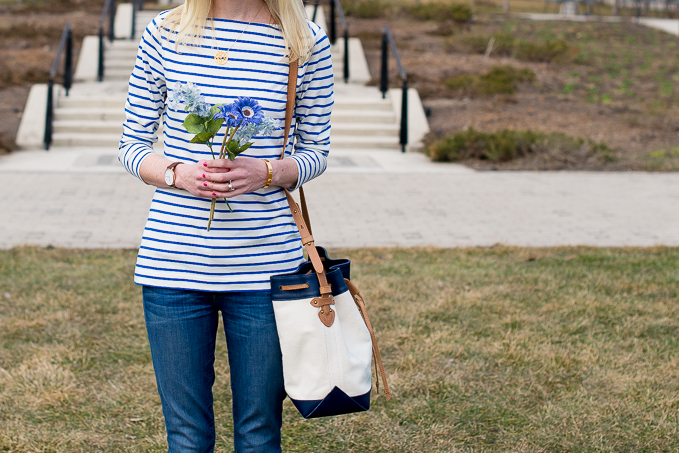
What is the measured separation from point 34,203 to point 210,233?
21.5 feet

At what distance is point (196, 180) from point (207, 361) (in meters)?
0.53

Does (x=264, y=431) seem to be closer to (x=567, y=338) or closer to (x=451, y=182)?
(x=567, y=338)

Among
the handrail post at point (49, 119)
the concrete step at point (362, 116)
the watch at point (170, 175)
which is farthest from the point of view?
the concrete step at point (362, 116)

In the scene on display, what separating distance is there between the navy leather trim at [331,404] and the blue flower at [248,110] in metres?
0.73

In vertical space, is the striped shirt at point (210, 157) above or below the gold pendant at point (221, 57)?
below

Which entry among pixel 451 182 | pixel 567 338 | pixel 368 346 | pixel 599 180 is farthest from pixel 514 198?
pixel 368 346

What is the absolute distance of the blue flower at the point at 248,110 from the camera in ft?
5.83

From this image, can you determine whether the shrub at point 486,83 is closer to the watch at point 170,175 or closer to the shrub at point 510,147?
the shrub at point 510,147

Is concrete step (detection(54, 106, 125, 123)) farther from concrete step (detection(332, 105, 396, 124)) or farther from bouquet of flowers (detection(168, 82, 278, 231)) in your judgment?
bouquet of flowers (detection(168, 82, 278, 231))

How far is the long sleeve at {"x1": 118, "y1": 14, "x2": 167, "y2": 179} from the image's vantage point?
1.97 metres

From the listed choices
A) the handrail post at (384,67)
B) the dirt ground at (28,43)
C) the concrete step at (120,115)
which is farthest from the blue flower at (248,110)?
the handrail post at (384,67)

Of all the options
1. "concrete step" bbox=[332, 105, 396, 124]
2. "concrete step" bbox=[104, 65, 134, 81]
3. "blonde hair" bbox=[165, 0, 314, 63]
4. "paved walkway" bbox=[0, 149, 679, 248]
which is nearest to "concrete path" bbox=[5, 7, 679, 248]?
"paved walkway" bbox=[0, 149, 679, 248]

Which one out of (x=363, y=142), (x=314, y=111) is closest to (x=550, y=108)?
(x=363, y=142)

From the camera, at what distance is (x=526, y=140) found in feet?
36.2
